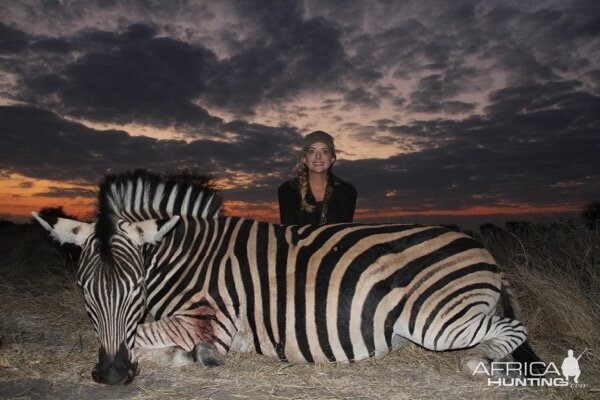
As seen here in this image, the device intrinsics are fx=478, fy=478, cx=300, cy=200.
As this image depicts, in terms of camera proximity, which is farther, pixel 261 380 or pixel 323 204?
pixel 323 204

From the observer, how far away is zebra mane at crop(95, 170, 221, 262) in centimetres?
334

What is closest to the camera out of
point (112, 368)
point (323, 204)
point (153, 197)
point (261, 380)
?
point (112, 368)

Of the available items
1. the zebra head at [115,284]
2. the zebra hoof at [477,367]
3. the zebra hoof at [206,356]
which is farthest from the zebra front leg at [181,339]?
the zebra hoof at [477,367]

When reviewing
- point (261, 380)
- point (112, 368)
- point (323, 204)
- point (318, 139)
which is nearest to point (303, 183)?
point (323, 204)

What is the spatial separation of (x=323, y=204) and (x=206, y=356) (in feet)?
8.44

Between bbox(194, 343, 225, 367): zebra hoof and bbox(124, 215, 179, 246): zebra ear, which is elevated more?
bbox(124, 215, 179, 246): zebra ear

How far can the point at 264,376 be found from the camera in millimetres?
2961

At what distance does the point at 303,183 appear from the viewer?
532cm

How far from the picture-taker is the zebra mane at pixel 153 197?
3.34 meters

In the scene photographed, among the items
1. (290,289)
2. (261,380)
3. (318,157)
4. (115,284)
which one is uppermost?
(318,157)

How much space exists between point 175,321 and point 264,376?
2.24ft

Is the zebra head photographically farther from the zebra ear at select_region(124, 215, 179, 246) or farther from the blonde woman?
the blonde woman

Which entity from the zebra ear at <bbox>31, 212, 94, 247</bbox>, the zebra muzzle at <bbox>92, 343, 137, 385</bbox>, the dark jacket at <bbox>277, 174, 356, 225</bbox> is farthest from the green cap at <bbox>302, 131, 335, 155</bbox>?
the zebra muzzle at <bbox>92, 343, 137, 385</bbox>

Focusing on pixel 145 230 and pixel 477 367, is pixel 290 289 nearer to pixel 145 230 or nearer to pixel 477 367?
pixel 145 230
